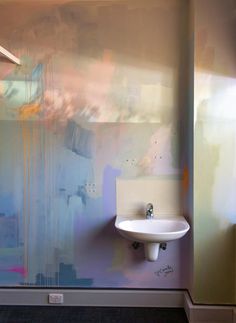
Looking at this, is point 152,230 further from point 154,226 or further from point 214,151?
point 214,151

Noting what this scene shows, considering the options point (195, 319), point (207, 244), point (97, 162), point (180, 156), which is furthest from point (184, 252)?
point (97, 162)

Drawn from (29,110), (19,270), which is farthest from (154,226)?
(29,110)

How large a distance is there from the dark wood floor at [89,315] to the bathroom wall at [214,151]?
31 cm

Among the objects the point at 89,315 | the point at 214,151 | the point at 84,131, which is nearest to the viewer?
the point at 214,151

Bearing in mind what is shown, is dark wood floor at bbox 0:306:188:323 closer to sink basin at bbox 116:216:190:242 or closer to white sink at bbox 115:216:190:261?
white sink at bbox 115:216:190:261

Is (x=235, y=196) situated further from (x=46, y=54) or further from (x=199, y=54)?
(x=46, y=54)

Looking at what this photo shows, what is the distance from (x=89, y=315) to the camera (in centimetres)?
269

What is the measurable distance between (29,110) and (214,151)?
1.59m

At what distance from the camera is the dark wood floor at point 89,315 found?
→ 2.61 metres

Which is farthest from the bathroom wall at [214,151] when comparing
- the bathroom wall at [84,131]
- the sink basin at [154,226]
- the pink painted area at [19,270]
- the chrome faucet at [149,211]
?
the pink painted area at [19,270]

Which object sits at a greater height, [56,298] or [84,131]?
[84,131]

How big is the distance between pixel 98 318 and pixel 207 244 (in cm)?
107

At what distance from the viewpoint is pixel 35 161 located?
2836 millimetres

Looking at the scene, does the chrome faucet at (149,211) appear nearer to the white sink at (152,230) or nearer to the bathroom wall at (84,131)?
the white sink at (152,230)
